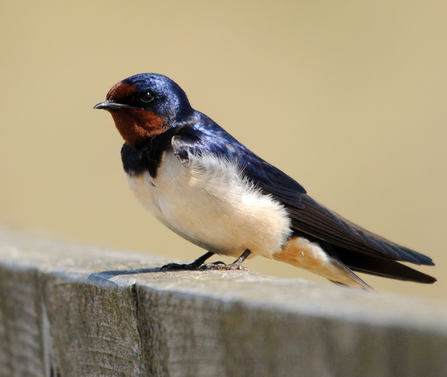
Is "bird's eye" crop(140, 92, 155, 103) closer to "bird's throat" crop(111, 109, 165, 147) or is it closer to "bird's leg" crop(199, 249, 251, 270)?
"bird's throat" crop(111, 109, 165, 147)

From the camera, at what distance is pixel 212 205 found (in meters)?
1.81

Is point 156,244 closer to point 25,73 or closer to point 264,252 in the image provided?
point 25,73

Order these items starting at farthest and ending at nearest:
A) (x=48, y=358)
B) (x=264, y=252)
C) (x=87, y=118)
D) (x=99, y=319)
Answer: (x=87, y=118) < (x=264, y=252) < (x=48, y=358) < (x=99, y=319)

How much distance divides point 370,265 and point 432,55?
18.9 feet

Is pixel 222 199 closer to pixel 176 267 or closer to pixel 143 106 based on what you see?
pixel 176 267

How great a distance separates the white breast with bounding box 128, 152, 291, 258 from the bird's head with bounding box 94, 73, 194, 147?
0.16m

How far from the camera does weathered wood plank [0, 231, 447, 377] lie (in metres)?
0.69

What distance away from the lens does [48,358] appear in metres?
1.41

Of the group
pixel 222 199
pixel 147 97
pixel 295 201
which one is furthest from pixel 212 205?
pixel 147 97

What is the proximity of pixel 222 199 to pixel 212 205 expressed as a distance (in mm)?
37

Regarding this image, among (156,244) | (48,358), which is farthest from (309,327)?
(156,244)

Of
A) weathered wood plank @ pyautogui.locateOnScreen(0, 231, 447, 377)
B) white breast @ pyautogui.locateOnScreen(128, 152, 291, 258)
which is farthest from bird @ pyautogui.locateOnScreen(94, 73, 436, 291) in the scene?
weathered wood plank @ pyautogui.locateOnScreen(0, 231, 447, 377)

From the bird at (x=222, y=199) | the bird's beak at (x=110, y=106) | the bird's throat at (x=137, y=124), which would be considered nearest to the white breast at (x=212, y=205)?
the bird at (x=222, y=199)

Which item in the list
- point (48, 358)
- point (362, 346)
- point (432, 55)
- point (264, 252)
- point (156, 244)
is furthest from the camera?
point (432, 55)
